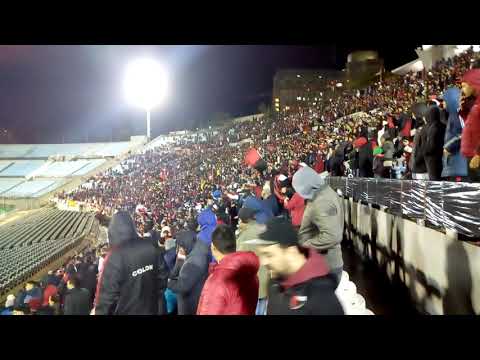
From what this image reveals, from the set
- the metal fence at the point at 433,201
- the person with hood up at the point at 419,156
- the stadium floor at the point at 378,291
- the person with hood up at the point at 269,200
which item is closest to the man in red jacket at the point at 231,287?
the person with hood up at the point at 269,200

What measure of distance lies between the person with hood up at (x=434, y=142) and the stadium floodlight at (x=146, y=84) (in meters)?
2.52

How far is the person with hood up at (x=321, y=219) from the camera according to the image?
3.21 metres

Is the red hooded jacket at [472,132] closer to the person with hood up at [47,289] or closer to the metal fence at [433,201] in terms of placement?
the metal fence at [433,201]

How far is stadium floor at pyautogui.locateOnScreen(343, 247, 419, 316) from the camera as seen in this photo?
379cm

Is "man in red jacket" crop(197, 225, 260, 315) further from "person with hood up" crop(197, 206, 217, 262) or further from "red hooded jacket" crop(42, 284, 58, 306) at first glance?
"red hooded jacket" crop(42, 284, 58, 306)

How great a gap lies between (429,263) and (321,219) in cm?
88

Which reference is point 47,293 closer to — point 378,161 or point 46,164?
point 46,164

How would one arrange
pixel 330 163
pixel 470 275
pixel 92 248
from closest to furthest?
1. pixel 470 275
2. pixel 92 248
3. pixel 330 163

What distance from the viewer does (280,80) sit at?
17.5ft

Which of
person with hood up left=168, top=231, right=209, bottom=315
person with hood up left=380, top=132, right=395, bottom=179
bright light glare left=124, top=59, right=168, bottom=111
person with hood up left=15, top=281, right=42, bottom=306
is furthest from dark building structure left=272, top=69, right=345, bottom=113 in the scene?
person with hood up left=15, top=281, right=42, bottom=306

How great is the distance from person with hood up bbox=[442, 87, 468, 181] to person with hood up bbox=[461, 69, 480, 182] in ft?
0.48

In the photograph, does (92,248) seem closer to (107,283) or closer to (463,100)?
(107,283)
